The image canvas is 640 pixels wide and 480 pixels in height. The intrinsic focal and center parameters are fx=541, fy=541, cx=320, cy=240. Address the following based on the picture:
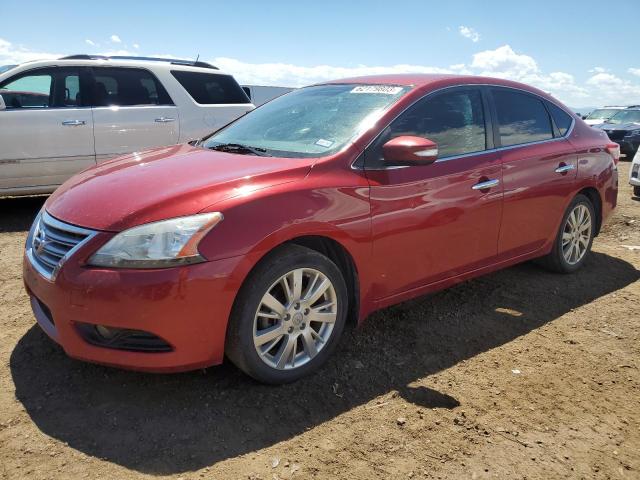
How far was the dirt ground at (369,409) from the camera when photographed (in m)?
2.30

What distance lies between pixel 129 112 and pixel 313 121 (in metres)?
3.89

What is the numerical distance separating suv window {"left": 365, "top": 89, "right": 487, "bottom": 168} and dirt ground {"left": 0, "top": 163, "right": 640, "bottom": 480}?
1.16 m

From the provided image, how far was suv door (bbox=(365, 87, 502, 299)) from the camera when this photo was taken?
310 cm

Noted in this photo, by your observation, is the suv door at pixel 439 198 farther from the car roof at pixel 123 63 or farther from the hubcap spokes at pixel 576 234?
the car roof at pixel 123 63

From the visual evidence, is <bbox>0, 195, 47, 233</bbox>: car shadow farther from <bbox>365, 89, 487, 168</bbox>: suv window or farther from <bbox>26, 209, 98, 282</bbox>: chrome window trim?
<bbox>365, 89, 487, 168</bbox>: suv window

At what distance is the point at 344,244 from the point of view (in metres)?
2.91

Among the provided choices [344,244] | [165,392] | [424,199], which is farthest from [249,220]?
[424,199]

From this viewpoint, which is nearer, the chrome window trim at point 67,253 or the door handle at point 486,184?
the chrome window trim at point 67,253

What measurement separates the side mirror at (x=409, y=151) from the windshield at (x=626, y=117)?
1772 cm

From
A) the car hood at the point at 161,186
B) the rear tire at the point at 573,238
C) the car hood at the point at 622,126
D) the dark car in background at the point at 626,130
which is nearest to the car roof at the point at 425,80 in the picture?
the car hood at the point at 161,186

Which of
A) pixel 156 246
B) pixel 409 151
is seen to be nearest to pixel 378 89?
pixel 409 151

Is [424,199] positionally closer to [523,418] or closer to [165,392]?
[523,418]

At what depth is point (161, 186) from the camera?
2721 mm

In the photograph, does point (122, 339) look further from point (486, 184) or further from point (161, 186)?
point (486, 184)
